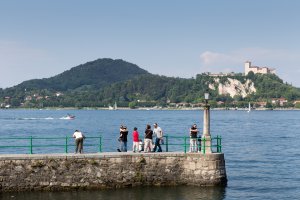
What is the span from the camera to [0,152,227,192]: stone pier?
23.8m

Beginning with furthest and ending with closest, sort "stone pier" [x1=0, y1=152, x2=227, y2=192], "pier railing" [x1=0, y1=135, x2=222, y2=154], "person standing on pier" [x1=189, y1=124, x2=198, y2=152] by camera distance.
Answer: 1. "person standing on pier" [x1=189, y1=124, x2=198, y2=152]
2. "pier railing" [x1=0, y1=135, x2=222, y2=154]
3. "stone pier" [x1=0, y1=152, x2=227, y2=192]

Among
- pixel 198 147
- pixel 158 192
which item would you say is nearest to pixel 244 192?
pixel 198 147

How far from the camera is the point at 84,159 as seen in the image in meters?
24.4

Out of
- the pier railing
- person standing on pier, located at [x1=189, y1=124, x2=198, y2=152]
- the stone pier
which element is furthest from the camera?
person standing on pier, located at [x1=189, y1=124, x2=198, y2=152]

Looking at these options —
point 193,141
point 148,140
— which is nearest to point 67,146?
point 148,140

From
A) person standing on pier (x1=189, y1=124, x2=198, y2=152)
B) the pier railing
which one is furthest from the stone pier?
person standing on pier (x1=189, y1=124, x2=198, y2=152)

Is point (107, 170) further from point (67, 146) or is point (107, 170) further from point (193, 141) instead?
point (67, 146)

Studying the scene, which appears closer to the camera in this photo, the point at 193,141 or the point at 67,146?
the point at 193,141

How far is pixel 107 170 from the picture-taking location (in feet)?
80.3

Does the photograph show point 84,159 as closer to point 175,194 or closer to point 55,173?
point 55,173

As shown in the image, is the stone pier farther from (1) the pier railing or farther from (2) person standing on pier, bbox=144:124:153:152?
(2) person standing on pier, bbox=144:124:153:152

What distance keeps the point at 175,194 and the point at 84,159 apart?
4.86m

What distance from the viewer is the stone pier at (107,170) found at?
937 inches

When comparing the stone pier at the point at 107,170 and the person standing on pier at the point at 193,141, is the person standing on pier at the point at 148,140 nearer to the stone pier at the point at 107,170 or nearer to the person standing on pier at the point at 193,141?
the stone pier at the point at 107,170
